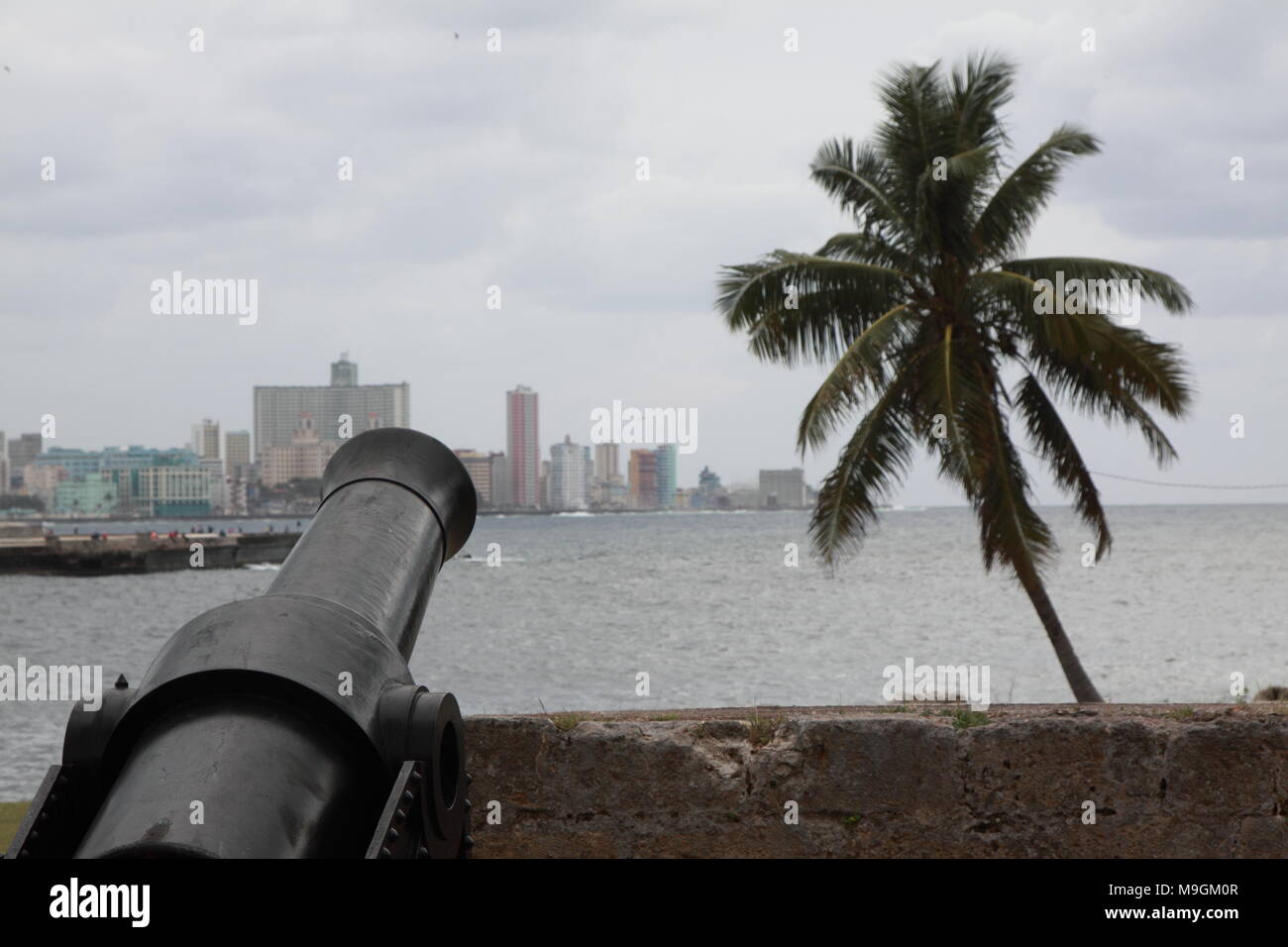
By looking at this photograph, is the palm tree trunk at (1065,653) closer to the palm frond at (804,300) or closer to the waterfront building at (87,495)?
the palm frond at (804,300)

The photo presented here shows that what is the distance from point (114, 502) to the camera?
107m

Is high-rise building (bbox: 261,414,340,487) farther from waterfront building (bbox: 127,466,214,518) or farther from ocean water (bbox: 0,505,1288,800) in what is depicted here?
waterfront building (bbox: 127,466,214,518)

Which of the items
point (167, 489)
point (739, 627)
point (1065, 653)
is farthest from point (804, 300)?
point (167, 489)

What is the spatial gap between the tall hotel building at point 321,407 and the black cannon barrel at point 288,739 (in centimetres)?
4812

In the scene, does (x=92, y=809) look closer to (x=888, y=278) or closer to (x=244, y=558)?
(x=888, y=278)

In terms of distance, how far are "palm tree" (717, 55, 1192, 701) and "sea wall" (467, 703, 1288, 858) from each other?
375 inches

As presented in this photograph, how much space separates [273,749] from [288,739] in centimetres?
5

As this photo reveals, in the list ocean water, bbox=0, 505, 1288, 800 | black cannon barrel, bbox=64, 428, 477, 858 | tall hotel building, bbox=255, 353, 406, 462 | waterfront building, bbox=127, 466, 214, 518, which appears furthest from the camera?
waterfront building, bbox=127, 466, 214, 518

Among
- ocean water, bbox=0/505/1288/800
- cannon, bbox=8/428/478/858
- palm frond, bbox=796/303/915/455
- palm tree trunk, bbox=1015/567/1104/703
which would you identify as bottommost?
ocean water, bbox=0/505/1288/800

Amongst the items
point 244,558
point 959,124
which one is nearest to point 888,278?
point 959,124

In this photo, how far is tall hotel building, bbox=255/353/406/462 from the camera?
187 ft

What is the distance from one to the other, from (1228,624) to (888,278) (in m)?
38.8

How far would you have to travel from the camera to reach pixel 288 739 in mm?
2621

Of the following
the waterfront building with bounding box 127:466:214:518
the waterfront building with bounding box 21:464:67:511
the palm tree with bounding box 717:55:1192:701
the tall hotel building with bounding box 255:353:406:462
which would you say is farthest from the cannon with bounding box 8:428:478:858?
the waterfront building with bounding box 21:464:67:511
